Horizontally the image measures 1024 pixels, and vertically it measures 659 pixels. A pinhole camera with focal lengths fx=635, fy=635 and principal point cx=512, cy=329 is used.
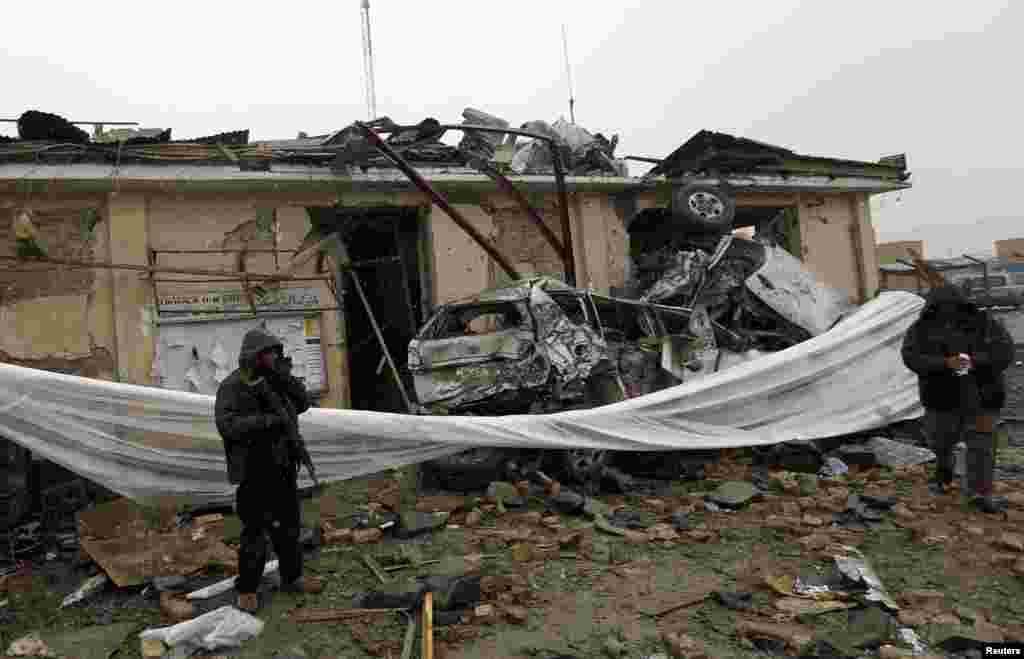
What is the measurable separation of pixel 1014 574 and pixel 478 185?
6937 mm

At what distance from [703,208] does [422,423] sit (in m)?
5.81

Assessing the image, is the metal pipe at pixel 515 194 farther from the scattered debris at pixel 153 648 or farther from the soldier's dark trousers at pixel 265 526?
the scattered debris at pixel 153 648

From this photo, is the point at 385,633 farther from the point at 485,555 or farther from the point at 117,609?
the point at 117,609

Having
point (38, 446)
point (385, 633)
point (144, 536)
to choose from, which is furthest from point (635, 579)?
point (38, 446)

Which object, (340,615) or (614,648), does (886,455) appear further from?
(340,615)

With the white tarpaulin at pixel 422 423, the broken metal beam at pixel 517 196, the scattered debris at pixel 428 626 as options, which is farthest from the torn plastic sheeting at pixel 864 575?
the broken metal beam at pixel 517 196

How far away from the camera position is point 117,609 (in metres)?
3.76

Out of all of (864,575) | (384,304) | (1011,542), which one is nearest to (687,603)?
(864,575)

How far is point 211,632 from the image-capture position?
318cm

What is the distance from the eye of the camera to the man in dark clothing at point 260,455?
3.45 m

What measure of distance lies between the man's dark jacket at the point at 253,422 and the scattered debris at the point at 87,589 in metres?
1.46

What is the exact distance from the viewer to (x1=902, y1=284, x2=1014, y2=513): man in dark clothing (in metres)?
4.59

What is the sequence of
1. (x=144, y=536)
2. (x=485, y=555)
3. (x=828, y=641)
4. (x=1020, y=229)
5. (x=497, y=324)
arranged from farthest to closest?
1. (x=1020, y=229)
2. (x=497, y=324)
3. (x=144, y=536)
4. (x=485, y=555)
5. (x=828, y=641)

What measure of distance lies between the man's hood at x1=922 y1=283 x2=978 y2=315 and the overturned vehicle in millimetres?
1944
